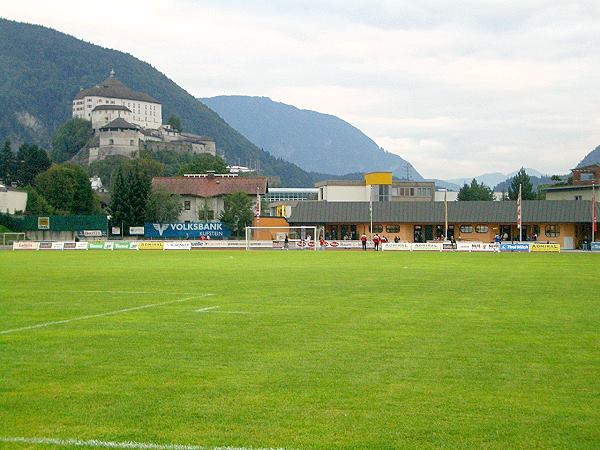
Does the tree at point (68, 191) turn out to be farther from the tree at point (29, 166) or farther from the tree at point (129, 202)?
the tree at point (129, 202)

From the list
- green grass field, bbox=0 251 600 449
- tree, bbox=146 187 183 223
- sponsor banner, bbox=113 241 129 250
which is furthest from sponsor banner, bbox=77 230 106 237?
green grass field, bbox=0 251 600 449

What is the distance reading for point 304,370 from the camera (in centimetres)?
1216

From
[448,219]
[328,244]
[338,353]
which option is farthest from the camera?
[448,219]

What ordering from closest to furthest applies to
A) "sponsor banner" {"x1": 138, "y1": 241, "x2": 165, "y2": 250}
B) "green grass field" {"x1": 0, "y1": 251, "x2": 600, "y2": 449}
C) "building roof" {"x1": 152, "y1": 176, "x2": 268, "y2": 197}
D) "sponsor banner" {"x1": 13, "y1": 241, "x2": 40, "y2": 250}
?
"green grass field" {"x1": 0, "y1": 251, "x2": 600, "y2": 449} < "sponsor banner" {"x1": 138, "y1": 241, "x2": 165, "y2": 250} < "sponsor banner" {"x1": 13, "y1": 241, "x2": 40, "y2": 250} < "building roof" {"x1": 152, "y1": 176, "x2": 268, "y2": 197}

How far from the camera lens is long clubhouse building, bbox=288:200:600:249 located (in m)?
93.2

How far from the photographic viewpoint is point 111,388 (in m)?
10.9

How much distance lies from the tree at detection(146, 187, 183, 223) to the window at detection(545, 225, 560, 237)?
52.0 meters

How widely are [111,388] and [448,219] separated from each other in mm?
88633

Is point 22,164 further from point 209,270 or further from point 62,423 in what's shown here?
point 62,423

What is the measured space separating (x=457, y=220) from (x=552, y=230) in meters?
10.9

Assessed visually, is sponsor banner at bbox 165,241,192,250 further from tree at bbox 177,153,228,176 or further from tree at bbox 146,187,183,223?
tree at bbox 177,153,228,176

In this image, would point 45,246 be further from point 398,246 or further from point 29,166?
point 29,166

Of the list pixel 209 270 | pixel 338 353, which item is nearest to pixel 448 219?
pixel 209 270

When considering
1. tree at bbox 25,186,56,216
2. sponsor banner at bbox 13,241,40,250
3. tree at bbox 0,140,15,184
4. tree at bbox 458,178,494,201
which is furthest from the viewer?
tree at bbox 458,178,494,201
